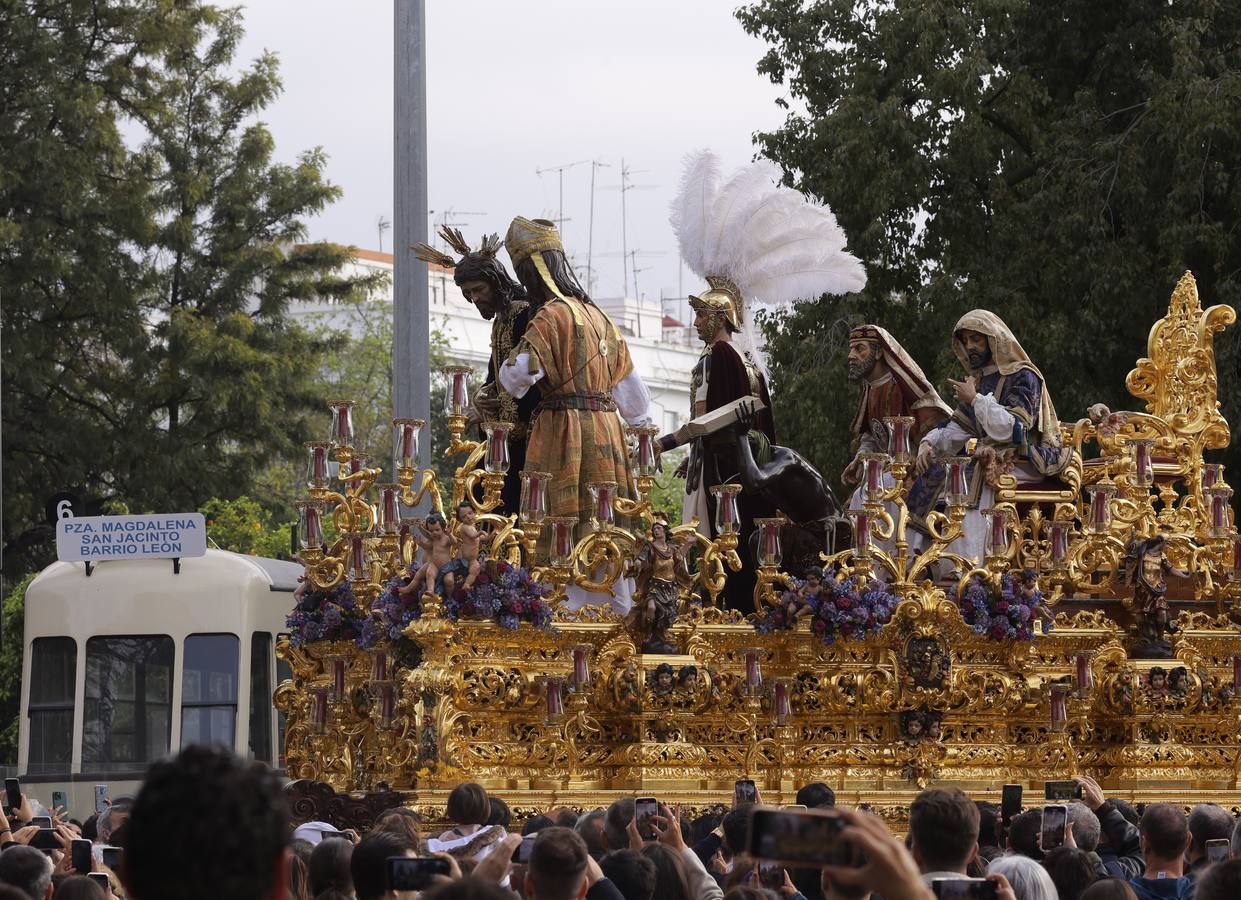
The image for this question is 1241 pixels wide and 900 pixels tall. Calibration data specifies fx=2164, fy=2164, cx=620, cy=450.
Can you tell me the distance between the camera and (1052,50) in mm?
26125

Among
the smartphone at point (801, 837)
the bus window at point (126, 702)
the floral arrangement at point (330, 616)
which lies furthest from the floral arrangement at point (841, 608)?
the smartphone at point (801, 837)

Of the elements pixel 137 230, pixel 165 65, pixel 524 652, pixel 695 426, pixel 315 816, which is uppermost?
pixel 165 65

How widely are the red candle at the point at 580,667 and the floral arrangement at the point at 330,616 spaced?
5.48 feet

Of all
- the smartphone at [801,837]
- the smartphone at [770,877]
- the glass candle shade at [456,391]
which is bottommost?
the smartphone at [770,877]

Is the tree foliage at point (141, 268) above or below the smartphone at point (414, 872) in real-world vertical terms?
above

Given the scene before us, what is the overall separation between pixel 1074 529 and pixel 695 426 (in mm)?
2691

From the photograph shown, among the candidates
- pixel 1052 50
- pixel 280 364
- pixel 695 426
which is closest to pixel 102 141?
pixel 280 364

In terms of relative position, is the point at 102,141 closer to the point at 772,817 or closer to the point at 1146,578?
the point at 1146,578

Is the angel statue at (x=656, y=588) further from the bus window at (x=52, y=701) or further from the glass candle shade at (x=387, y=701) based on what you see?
the bus window at (x=52, y=701)

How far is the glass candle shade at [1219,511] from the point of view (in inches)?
575

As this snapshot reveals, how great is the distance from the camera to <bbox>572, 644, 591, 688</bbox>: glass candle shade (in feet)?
42.3

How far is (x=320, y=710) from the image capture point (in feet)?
46.2

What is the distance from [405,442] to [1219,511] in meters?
5.57

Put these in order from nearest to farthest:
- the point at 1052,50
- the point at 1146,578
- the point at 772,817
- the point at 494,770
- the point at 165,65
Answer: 1. the point at 772,817
2. the point at 494,770
3. the point at 1146,578
4. the point at 1052,50
5. the point at 165,65
